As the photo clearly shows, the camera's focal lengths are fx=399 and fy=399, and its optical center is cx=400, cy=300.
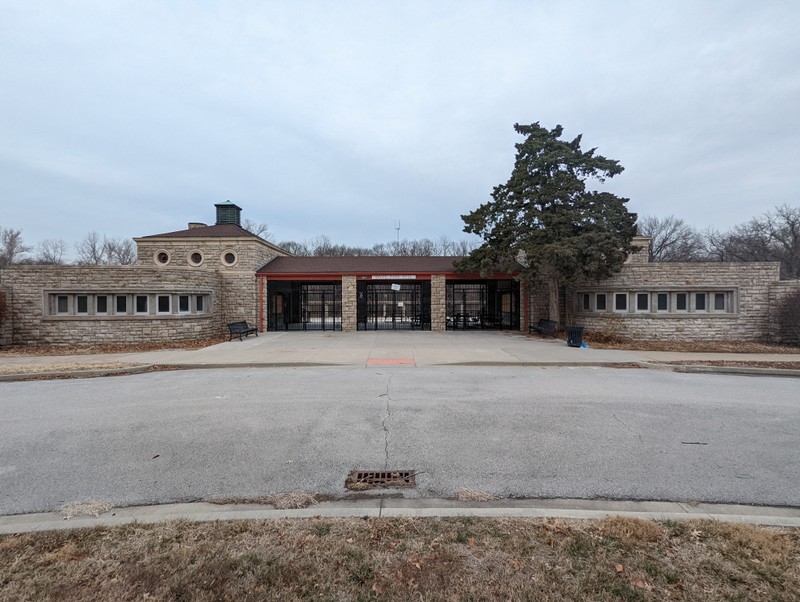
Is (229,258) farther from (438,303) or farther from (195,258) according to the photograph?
(438,303)

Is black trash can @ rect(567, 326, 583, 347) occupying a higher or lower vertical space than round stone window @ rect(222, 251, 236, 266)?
lower

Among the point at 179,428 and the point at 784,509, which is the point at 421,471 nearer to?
the point at 784,509

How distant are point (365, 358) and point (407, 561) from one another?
1016 cm

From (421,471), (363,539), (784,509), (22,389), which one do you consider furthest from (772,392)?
(22,389)

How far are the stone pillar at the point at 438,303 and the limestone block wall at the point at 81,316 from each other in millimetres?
13681

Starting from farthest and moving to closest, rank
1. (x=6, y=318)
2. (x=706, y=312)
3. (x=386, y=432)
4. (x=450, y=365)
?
(x=706, y=312) → (x=6, y=318) → (x=450, y=365) → (x=386, y=432)

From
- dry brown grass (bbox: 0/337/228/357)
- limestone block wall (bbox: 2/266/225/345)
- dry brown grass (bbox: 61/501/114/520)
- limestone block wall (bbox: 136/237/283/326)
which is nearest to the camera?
dry brown grass (bbox: 61/501/114/520)

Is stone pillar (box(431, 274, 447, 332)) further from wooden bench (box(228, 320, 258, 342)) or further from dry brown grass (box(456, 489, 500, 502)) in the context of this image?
dry brown grass (box(456, 489, 500, 502))

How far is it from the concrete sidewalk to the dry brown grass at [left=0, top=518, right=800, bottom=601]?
8592 millimetres

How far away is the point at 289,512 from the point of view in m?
3.51

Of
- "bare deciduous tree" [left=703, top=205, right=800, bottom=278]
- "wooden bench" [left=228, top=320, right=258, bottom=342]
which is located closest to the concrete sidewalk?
"wooden bench" [left=228, top=320, right=258, bottom=342]

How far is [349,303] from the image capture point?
23953mm

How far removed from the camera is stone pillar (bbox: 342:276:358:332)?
23.9 metres

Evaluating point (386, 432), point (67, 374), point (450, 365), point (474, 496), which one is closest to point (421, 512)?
point (474, 496)
